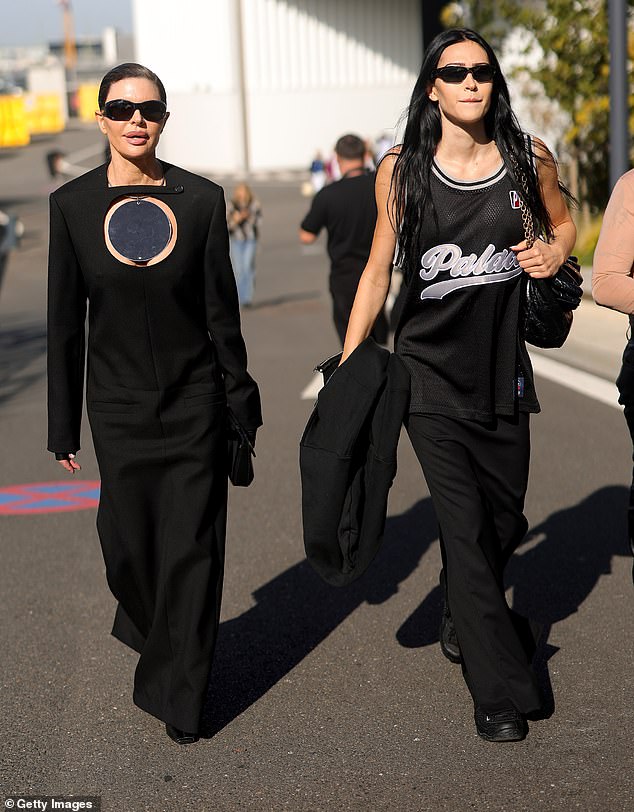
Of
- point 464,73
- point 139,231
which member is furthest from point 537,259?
point 139,231

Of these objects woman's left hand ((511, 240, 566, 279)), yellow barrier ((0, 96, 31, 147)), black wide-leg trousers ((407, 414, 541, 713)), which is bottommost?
yellow barrier ((0, 96, 31, 147))

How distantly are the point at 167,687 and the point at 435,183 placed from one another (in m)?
1.77

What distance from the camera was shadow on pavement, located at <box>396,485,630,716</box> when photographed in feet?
17.6

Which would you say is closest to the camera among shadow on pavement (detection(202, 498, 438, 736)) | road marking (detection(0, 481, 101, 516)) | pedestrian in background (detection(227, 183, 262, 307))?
shadow on pavement (detection(202, 498, 438, 736))

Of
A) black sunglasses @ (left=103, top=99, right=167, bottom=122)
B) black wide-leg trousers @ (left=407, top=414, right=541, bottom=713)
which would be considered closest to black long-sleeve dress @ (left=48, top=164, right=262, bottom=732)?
black sunglasses @ (left=103, top=99, right=167, bottom=122)

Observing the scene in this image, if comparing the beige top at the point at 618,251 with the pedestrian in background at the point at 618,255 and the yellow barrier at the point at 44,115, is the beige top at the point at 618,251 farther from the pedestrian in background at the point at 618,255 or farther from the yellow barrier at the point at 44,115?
the yellow barrier at the point at 44,115

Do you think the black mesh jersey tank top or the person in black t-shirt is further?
the person in black t-shirt

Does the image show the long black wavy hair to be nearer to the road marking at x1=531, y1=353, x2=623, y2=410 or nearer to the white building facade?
the road marking at x1=531, y1=353, x2=623, y2=410

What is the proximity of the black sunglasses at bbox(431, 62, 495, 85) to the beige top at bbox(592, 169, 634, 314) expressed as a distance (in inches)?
28.3

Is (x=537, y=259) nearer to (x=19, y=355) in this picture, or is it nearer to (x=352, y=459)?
(x=352, y=459)

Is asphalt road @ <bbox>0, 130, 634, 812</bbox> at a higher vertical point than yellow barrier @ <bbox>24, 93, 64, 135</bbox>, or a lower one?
higher

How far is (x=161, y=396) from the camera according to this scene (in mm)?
4324

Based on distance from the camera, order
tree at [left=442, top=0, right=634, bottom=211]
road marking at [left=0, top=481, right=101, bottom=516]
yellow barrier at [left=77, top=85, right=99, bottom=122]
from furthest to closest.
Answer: yellow barrier at [left=77, top=85, right=99, bottom=122] < tree at [left=442, top=0, right=634, bottom=211] < road marking at [left=0, top=481, right=101, bottom=516]

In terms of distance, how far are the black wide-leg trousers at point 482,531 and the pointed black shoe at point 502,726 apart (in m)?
0.03
